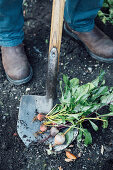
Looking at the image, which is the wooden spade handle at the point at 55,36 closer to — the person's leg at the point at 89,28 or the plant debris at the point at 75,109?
the plant debris at the point at 75,109

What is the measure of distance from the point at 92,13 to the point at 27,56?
2.56ft

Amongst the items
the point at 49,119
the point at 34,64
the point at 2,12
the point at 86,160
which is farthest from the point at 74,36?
the point at 86,160

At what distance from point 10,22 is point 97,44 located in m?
0.86

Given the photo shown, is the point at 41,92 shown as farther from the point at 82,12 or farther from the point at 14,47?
the point at 82,12

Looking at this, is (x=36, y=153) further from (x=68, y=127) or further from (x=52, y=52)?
(x=52, y=52)

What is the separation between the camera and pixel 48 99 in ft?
4.95

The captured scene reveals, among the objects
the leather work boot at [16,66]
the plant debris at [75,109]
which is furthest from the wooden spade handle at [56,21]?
the leather work boot at [16,66]

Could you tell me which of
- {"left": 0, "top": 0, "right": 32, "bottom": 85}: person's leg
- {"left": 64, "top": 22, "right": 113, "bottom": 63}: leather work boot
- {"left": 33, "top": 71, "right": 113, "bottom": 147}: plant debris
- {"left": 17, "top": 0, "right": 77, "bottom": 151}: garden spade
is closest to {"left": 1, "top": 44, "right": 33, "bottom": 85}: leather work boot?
{"left": 0, "top": 0, "right": 32, "bottom": 85}: person's leg

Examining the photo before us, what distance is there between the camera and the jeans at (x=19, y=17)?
166cm

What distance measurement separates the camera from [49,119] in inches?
57.2

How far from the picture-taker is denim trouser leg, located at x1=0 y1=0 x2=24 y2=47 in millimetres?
1614

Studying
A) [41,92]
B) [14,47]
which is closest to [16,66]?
[14,47]

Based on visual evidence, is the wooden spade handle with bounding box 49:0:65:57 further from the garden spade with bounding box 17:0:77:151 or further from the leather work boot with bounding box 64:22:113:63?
the leather work boot with bounding box 64:22:113:63

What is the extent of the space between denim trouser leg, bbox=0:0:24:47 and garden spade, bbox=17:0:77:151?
47 cm
